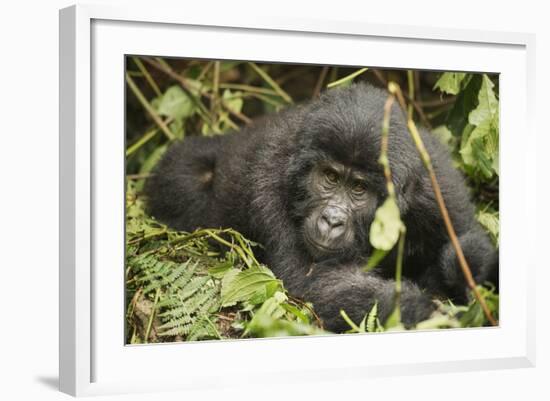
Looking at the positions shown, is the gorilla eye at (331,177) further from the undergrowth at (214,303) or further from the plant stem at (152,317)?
the plant stem at (152,317)

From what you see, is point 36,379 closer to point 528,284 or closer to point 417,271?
point 417,271

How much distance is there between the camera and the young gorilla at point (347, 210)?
15.2ft

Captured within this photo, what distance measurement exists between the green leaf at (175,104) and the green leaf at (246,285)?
2.51 metres

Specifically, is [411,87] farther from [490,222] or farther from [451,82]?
[490,222]

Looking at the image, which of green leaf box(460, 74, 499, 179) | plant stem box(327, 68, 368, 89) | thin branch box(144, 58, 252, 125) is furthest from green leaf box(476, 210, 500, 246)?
thin branch box(144, 58, 252, 125)

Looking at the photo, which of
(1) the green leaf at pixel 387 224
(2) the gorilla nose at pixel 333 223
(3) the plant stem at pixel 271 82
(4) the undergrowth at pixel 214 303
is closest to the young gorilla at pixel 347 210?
(2) the gorilla nose at pixel 333 223

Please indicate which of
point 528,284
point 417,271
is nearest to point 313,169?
point 417,271

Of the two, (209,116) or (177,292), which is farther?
(209,116)

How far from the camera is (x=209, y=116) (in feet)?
22.8

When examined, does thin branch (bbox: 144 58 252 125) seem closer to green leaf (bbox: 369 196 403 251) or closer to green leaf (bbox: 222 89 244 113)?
green leaf (bbox: 222 89 244 113)

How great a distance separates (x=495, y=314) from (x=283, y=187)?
1.60 meters

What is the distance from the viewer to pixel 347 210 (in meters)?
4.68

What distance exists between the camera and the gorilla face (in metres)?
4.61

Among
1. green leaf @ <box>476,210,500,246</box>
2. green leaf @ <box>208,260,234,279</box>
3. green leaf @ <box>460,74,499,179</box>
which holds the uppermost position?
green leaf @ <box>460,74,499,179</box>
